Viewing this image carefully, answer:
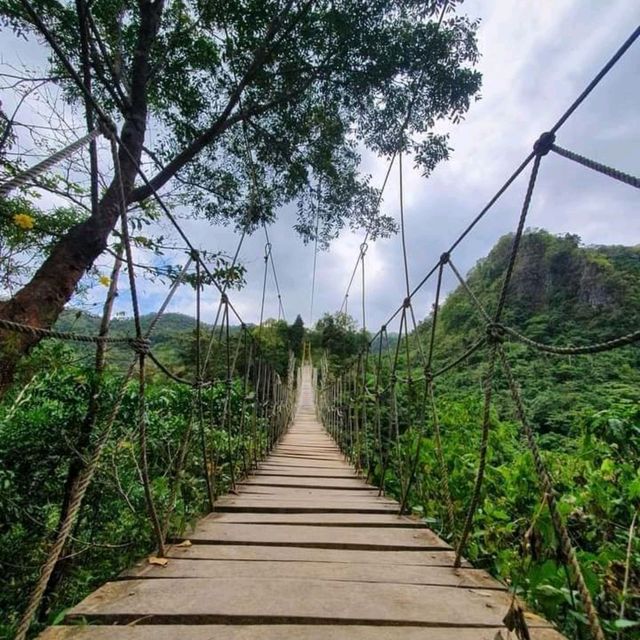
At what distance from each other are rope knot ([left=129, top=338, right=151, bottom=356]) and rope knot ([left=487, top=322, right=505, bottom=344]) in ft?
2.73

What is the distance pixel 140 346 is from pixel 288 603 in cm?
65

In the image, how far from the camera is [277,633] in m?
0.69

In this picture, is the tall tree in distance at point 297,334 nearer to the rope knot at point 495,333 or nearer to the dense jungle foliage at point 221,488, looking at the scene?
the dense jungle foliage at point 221,488

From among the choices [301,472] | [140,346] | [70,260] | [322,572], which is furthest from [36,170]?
[301,472]

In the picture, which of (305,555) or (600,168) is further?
(305,555)

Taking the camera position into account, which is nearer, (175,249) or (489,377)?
(489,377)

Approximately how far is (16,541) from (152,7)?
3.25 metres

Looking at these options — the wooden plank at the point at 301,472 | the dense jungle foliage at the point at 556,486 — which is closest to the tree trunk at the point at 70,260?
the wooden plank at the point at 301,472

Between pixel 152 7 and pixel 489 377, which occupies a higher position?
pixel 152 7

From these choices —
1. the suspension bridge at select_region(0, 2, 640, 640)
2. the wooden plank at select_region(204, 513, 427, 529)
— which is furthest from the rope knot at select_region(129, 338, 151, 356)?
the wooden plank at select_region(204, 513, 427, 529)

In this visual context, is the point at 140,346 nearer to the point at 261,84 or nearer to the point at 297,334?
the point at 261,84

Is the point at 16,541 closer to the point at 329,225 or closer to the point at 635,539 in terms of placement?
the point at 635,539

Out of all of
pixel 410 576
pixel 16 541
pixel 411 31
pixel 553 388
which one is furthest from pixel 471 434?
pixel 553 388

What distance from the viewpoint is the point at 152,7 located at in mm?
2406
